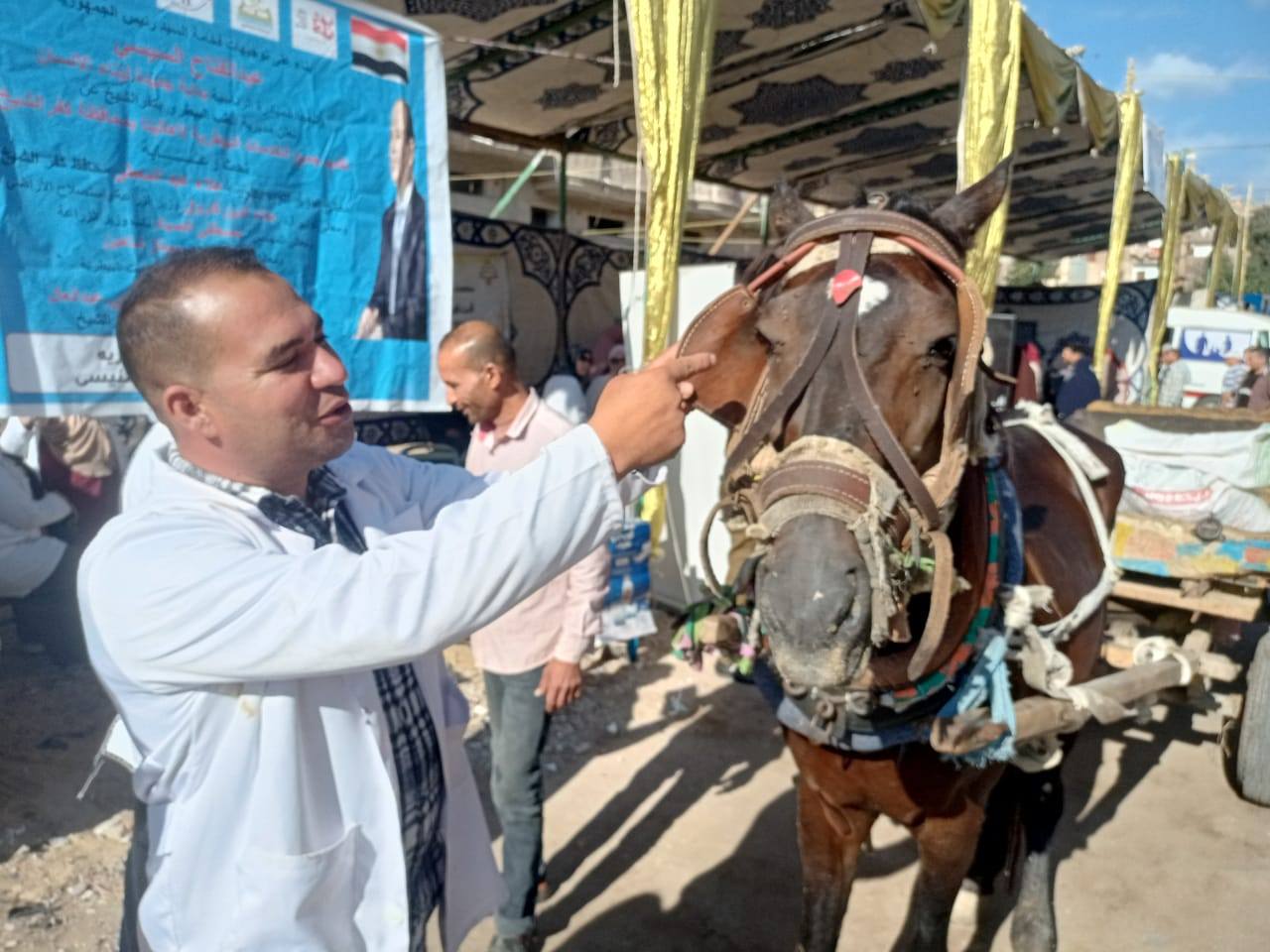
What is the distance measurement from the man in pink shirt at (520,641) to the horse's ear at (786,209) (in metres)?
0.99

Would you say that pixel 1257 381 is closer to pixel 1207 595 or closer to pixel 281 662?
pixel 1207 595

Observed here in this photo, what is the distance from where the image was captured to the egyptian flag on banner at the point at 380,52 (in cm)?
308

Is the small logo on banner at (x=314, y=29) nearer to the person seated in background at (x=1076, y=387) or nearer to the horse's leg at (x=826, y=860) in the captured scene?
the horse's leg at (x=826, y=860)

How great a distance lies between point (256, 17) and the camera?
280 centimetres

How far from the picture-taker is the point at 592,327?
7516 mm

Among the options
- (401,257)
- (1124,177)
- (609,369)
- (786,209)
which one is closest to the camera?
(786,209)

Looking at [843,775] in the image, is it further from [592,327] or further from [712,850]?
[592,327]

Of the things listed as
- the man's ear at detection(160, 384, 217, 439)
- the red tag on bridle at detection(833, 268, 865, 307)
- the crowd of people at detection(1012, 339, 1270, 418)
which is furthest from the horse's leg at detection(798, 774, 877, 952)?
the crowd of people at detection(1012, 339, 1270, 418)

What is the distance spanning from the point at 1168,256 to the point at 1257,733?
8.47 m

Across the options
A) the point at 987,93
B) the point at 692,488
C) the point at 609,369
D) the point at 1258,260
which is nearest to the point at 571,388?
the point at 609,369

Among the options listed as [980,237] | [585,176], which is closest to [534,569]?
[980,237]

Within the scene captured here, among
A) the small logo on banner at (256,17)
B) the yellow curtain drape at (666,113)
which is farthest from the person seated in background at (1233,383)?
the small logo on banner at (256,17)

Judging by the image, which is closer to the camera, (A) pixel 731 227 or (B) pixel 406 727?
(B) pixel 406 727

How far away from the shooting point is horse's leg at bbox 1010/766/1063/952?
3016 millimetres
